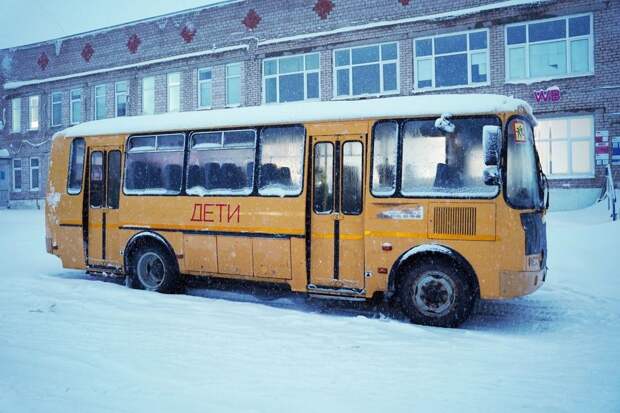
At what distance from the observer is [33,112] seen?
31938 mm

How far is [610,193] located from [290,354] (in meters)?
14.6

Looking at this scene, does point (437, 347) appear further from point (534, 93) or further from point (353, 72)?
point (353, 72)

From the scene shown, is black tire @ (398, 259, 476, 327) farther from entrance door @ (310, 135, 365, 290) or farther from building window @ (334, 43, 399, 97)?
building window @ (334, 43, 399, 97)

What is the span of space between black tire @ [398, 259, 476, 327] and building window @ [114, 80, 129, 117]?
2516 cm

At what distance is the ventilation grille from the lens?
6.37 m

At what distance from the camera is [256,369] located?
15.1 feet

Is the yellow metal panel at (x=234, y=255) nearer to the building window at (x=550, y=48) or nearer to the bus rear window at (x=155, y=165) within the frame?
the bus rear window at (x=155, y=165)

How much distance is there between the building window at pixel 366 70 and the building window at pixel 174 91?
8810 millimetres

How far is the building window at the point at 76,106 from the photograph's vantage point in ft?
98.2

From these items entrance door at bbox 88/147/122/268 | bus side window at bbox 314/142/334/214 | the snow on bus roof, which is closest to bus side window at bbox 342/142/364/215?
bus side window at bbox 314/142/334/214

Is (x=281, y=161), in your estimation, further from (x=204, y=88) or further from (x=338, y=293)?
(x=204, y=88)

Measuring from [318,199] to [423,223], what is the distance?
155 cm

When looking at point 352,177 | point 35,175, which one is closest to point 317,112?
point 352,177

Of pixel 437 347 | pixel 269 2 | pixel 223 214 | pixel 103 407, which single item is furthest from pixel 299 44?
pixel 103 407
